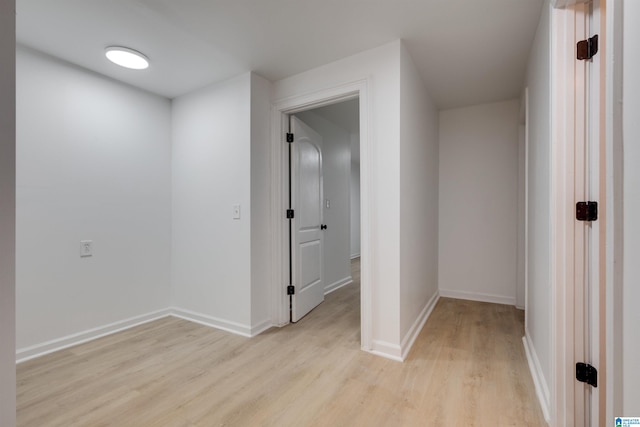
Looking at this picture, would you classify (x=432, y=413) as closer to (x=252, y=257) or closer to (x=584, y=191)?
(x=584, y=191)

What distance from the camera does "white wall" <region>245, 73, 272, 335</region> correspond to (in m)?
2.64

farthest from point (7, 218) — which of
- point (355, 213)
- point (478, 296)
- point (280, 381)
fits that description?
point (355, 213)

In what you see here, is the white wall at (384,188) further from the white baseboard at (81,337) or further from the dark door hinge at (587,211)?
the white baseboard at (81,337)

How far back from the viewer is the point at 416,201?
105 inches

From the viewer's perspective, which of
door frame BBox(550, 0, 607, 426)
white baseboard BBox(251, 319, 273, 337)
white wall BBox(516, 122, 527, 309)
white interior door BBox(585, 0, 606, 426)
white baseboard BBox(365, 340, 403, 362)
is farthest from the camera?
white wall BBox(516, 122, 527, 309)

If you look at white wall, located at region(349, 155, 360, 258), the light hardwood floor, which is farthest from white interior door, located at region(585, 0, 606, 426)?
white wall, located at region(349, 155, 360, 258)

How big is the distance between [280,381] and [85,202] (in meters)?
2.23

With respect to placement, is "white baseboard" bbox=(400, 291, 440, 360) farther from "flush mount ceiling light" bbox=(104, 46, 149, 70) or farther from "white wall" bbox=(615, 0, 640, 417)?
"flush mount ceiling light" bbox=(104, 46, 149, 70)

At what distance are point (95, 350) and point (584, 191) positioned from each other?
11.1 ft

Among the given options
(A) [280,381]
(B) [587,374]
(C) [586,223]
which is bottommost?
(A) [280,381]

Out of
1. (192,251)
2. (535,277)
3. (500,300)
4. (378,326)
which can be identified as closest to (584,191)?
(535,277)

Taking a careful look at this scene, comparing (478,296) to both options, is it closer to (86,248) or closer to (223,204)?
(223,204)

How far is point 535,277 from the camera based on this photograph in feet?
6.81

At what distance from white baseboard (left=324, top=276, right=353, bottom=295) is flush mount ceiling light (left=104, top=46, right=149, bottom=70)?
3.13m
